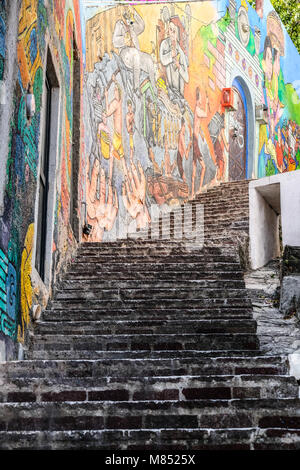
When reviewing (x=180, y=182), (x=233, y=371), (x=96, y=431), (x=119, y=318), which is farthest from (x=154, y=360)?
(x=180, y=182)

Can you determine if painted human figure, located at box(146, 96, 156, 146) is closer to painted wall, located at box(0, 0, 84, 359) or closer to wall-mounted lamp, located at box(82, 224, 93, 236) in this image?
wall-mounted lamp, located at box(82, 224, 93, 236)

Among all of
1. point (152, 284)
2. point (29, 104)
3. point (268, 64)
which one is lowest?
point (152, 284)

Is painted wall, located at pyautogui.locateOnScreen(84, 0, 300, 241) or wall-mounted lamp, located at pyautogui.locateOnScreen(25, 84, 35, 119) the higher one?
painted wall, located at pyautogui.locateOnScreen(84, 0, 300, 241)

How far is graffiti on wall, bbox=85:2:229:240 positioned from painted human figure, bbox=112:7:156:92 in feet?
0.07

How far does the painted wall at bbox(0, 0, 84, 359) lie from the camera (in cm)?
563

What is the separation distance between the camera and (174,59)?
1681cm

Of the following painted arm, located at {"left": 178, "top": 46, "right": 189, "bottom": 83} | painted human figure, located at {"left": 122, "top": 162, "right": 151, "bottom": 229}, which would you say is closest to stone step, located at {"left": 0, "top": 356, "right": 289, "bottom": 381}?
painted human figure, located at {"left": 122, "top": 162, "right": 151, "bottom": 229}

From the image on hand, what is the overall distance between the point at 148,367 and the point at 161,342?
3.57 ft

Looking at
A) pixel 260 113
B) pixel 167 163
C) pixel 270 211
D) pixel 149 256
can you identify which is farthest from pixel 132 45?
pixel 260 113

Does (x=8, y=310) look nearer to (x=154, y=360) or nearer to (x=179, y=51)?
(x=154, y=360)

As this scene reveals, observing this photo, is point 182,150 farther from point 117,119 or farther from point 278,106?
point 278,106

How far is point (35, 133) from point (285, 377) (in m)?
3.63

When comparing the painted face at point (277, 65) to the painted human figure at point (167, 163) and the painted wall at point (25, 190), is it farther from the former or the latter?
the painted wall at point (25, 190)

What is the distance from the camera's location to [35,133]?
6.96 meters
